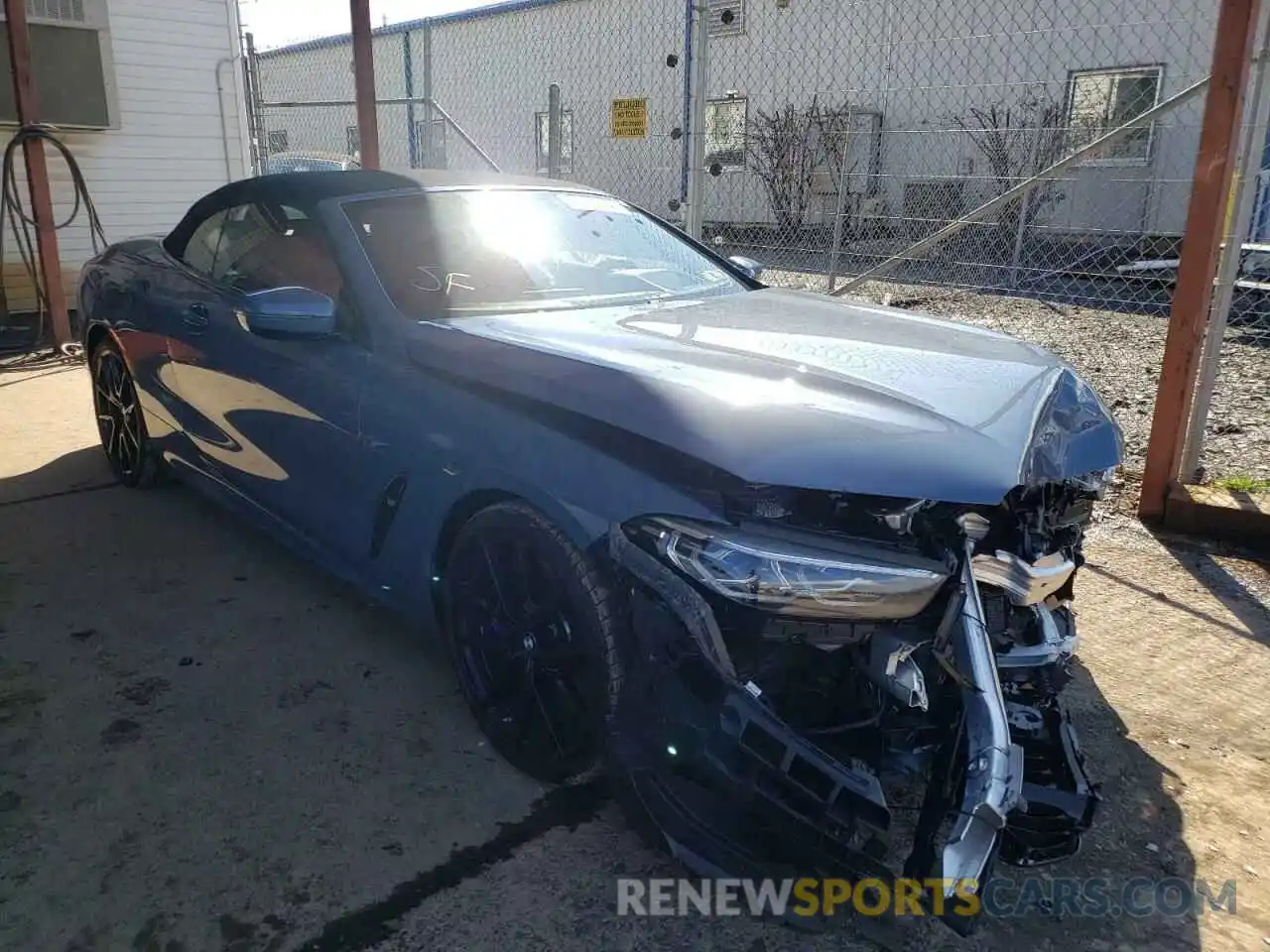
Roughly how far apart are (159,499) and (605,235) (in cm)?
269

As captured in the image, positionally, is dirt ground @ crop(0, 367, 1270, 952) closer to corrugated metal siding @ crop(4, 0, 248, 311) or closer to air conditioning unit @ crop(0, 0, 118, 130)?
air conditioning unit @ crop(0, 0, 118, 130)

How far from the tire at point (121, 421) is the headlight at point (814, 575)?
3.66m

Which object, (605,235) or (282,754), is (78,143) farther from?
(282,754)

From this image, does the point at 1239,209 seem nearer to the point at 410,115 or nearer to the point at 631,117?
the point at 631,117

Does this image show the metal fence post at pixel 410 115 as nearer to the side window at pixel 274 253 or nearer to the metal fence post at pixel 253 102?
the metal fence post at pixel 253 102

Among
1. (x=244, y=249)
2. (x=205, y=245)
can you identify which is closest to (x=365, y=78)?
(x=205, y=245)

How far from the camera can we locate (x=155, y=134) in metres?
10.5

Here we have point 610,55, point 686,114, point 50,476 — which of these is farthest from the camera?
point 610,55

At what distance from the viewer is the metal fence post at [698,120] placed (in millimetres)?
5844

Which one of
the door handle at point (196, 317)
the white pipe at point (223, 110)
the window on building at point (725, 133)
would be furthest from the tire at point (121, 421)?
the window on building at point (725, 133)

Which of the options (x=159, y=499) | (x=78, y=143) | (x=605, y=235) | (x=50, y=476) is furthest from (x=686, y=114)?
(x=78, y=143)

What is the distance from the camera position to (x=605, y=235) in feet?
12.3

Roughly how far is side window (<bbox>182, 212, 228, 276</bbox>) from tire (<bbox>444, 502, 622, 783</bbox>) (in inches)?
86.2

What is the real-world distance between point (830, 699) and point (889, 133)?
35.0 ft
